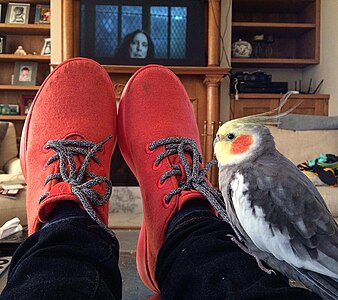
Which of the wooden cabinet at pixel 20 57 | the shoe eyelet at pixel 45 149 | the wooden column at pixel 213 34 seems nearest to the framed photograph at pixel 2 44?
the wooden cabinet at pixel 20 57

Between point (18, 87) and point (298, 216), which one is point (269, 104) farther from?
point (298, 216)

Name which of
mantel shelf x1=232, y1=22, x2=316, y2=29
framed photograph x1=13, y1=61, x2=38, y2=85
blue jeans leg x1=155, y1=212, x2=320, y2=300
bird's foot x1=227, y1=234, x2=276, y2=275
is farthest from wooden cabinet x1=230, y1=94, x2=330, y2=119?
bird's foot x1=227, y1=234, x2=276, y2=275

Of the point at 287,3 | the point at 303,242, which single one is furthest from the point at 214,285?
the point at 287,3

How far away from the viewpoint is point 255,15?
10.5 feet

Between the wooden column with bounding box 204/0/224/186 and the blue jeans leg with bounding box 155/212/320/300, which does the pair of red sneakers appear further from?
the wooden column with bounding box 204/0/224/186

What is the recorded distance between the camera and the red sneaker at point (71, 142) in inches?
28.2

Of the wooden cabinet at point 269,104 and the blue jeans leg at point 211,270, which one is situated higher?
the wooden cabinet at point 269,104

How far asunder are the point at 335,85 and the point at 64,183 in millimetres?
2442

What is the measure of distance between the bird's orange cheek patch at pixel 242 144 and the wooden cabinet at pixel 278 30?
252 centimetres

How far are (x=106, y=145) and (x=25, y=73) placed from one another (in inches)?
98.5

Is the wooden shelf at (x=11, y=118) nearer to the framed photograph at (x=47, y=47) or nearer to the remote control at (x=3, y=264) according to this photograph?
the framed photograph at (x=47, y=47)

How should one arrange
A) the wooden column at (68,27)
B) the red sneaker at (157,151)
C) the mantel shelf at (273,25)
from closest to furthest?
the red sneaker at (157,151) < the wooden column at (68,27) < the mantel shelf at (273,25)

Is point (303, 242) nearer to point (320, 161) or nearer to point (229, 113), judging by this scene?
point (320, 161)

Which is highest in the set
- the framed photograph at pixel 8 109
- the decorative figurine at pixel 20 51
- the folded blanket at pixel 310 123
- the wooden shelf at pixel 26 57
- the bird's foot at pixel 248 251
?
the decorative figurine at pixel 20 51
